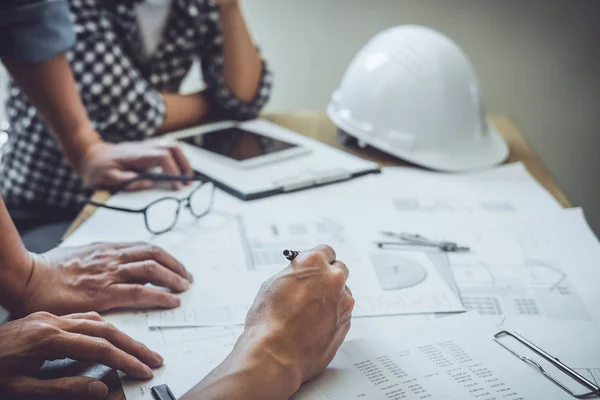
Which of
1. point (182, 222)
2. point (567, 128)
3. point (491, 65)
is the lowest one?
point (567, 128)

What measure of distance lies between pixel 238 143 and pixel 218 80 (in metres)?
0.25

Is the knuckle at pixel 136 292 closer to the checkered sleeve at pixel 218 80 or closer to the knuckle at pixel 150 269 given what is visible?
the knuckle at pixel 150 269

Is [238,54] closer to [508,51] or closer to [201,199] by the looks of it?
[201,199]

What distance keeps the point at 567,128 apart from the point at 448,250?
4.16 ft

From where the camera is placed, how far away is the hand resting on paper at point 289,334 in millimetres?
550

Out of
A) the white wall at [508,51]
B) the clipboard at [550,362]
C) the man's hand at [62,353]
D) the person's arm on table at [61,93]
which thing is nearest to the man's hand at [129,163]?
the person's arm on table at [61,93]

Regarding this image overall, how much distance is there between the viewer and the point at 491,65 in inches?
74.9

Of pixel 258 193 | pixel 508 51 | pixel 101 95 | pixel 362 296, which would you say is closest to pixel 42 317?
pixel 362 296

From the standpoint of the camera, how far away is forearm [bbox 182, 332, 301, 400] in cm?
54

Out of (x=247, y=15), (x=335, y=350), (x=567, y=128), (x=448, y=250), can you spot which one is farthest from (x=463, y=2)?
(x=335, y=350)

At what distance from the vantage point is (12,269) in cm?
70

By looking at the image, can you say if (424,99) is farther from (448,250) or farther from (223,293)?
(223,293)

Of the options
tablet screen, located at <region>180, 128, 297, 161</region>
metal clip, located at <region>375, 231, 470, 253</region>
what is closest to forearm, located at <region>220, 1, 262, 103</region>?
tablet screen, located at <region>180, 128, 297, 161</region>

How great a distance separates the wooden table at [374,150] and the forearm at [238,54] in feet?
0.30
